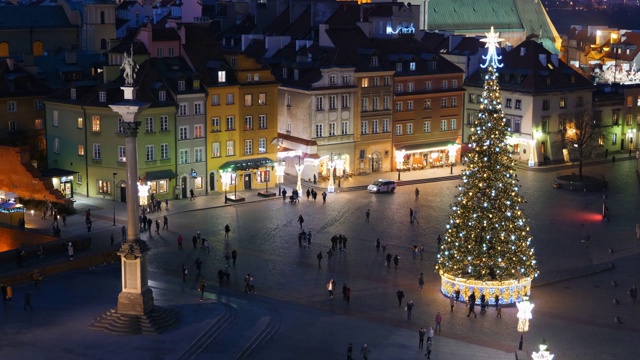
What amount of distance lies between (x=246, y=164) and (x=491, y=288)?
3179 cm

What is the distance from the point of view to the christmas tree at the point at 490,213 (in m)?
56.6

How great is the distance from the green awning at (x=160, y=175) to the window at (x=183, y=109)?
4192 millimetres

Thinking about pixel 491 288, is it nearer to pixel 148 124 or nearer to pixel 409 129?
pixel 148 124

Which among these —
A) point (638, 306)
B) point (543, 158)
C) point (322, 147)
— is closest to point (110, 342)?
point (638, 306)

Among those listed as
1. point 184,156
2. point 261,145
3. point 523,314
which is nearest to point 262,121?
point 261,145

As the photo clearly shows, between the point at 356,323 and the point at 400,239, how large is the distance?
1748cm

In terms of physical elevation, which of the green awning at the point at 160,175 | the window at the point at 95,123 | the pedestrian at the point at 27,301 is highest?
the window at the point at 95,123

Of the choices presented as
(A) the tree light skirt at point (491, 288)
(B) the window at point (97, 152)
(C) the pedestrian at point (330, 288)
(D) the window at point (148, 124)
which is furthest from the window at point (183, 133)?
(A) the tree light skirt at point (491, 288)

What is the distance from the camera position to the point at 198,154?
83.5m

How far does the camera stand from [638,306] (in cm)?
5722

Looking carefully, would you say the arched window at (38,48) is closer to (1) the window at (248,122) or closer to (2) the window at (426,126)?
(1) the window at (248,122)

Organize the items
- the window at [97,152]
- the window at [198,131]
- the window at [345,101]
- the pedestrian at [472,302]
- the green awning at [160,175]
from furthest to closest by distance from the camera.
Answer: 1. the window at [345,101]
2. the window at [198,131]
3. the window at [97,152]
4. the green awning at [160,175]
5. the pedestrian at [472,302]

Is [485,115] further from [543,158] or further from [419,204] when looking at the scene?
[543,158]

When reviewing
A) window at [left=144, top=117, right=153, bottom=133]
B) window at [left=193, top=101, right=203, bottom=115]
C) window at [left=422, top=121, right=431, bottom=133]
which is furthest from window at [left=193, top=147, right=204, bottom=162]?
window at [left=422, top=121, right=431, bottom=133]
